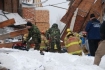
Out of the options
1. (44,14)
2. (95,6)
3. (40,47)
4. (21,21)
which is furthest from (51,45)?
(44,14)

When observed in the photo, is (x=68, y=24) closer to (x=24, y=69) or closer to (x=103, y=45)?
(x=103, y=45)

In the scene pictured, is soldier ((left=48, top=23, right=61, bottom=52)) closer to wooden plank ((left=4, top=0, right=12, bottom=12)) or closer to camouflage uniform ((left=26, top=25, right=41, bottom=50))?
camouflage uniform ((left=26, top=25, right=41, bottom=50))

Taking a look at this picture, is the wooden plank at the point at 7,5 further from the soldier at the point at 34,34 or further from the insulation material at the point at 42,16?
the insulation material at the point at 42,16

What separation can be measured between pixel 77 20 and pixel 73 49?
737 cm

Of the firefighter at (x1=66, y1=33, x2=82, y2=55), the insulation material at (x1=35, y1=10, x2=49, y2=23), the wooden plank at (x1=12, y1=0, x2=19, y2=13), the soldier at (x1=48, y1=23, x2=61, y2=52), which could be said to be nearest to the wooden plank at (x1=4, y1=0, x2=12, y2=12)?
the wooden plank at (x1=12, y1=0, x2=19, y2=13)

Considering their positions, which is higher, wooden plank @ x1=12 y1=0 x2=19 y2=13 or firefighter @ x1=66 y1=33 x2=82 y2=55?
wooden plank @ x1=12 y1=0 x2=19 y2=13

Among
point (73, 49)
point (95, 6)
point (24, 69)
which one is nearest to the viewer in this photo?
point (24, 69)

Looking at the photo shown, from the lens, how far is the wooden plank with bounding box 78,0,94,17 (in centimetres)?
1634

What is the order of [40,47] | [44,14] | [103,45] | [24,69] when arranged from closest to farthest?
[24,69]
[103,45]
[40,47]
[44,14]

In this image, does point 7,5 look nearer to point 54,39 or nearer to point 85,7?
point 54,39

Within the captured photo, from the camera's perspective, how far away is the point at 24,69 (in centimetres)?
604

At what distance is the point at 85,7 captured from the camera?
16.5 meters

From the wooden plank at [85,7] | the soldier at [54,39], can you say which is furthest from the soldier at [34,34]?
the wooden plank at [85,7]

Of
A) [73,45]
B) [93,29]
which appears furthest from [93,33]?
[73,45]
